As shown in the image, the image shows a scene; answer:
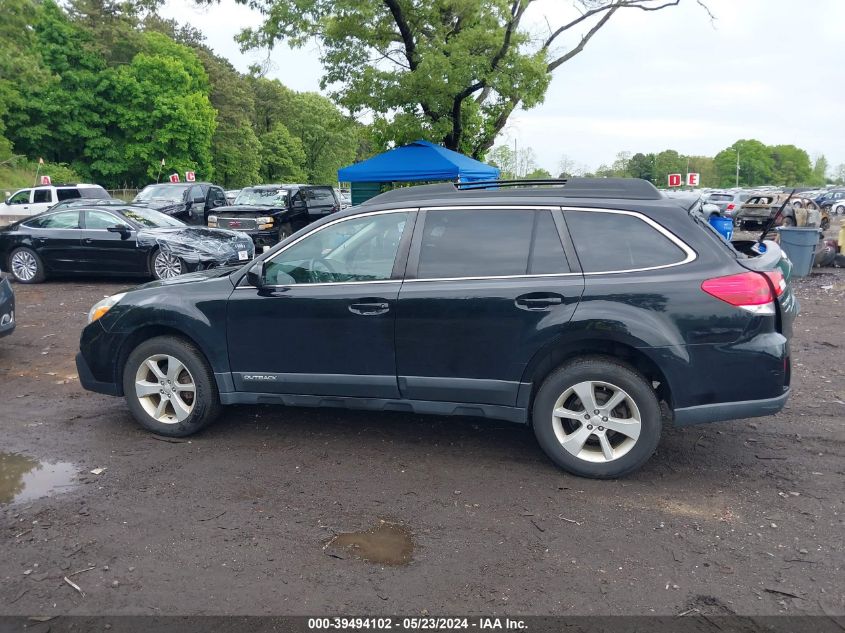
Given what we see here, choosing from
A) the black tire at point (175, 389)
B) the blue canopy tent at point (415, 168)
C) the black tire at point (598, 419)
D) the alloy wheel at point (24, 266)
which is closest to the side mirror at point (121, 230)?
the alloy wheel at point (24, 266)

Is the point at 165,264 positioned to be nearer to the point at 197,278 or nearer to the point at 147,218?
the point at 147,218

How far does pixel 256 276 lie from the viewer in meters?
4.87

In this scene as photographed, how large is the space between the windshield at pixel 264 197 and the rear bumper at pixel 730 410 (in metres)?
14.0

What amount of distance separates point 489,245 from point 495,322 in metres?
0.55

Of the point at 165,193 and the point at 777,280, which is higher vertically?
the point at 165,193

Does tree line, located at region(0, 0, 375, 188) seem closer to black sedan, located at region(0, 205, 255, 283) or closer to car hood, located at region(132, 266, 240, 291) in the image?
black sedan, located at region(0, 205, 255, 283)

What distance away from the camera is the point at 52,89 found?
4703 centimetres

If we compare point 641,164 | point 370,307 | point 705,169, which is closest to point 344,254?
point 370,307

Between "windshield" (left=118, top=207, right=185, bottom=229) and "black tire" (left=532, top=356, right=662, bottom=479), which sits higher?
"windshield" (left=118, top=207, right=185, bottom=229)

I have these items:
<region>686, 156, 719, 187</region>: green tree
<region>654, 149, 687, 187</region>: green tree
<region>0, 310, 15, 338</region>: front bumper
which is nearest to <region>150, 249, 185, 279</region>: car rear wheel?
<region>0, 310, 15, 338</region>: front bumper

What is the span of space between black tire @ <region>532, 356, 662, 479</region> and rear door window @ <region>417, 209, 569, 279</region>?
0.69 meters

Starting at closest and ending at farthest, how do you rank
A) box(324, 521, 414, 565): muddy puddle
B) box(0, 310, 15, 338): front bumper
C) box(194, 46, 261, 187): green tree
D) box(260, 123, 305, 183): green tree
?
box(324, 521, 414, 565): muddy puddle, box(0, 310, 15, 338): front bumper, box(194, 46, 261, 187): green tree, box(260, 123, 305, 183): green tree

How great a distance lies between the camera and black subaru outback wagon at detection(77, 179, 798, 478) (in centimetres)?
411

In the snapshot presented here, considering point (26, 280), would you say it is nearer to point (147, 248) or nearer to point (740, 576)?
point (147, 248)
